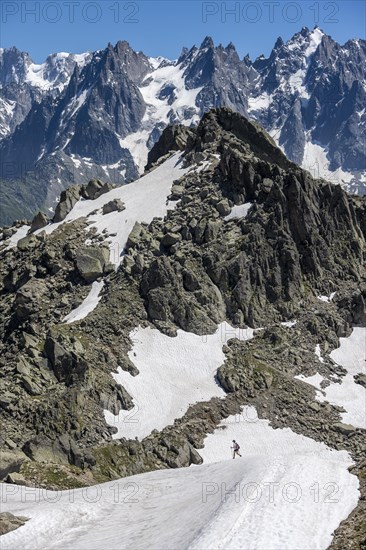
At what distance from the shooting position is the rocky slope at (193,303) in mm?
54938

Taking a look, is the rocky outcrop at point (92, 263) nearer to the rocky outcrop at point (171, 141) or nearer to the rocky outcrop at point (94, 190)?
the rocky outcrop at point (94, 190)

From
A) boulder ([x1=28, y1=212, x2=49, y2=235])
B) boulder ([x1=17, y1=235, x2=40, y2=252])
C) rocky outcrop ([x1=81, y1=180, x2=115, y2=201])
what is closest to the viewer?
boulder ([x1=17, y1=235, x2=40, y2=252])

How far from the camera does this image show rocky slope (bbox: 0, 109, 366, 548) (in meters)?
54.9

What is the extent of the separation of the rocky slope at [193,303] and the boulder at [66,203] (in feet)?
0.69

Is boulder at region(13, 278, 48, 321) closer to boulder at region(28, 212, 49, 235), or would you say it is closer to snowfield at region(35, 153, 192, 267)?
snowfield at region(35, 153, 192, 267)

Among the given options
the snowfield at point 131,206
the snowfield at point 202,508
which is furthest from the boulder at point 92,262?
the snowfield at point 202,508

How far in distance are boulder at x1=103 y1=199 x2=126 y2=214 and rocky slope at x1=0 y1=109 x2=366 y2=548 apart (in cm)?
41

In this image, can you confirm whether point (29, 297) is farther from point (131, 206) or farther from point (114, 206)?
point (131, 206)

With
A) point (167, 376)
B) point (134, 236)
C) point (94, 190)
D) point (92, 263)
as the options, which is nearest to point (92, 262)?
point (92, 263)

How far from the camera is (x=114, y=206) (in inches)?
3644

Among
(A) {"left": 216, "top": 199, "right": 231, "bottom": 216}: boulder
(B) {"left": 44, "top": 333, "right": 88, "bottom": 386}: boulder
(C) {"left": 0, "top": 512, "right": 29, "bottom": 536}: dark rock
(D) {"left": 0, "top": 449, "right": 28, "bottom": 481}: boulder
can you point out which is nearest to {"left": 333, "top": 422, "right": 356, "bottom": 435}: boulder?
(B) {"left": 44, "top": 333, "right": 88, "bottom": 386}: boulder

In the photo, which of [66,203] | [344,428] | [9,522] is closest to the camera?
[9,522]

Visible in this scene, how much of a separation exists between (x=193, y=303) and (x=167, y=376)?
1251cm

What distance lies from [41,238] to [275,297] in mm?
32820
